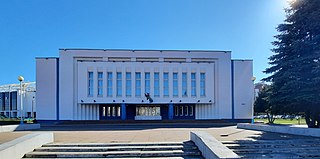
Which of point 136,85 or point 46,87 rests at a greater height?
point 136,85

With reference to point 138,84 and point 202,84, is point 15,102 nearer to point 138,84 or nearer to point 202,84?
point 138,84

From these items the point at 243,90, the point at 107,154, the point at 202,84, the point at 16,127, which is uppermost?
the point at 202,84

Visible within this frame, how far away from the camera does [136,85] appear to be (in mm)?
39719

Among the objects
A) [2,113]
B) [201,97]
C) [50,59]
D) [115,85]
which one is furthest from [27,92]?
[201,97]

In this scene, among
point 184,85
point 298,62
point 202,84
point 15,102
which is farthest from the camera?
point 15,102

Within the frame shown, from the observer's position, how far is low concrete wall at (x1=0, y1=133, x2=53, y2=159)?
8375 mm

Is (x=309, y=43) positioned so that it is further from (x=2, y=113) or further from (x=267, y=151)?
(x=2, y=113)

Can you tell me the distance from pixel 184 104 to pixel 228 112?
6462mm

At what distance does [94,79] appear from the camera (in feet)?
128

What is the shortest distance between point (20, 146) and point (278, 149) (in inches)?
355

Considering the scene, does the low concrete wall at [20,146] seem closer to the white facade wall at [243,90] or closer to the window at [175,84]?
the window at [175,84]

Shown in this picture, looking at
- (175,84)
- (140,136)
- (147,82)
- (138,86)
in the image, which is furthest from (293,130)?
(138,86)

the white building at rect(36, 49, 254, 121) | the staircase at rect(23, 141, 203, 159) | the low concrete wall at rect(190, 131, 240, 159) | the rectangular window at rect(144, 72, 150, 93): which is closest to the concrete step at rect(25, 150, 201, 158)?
the staircase at rect(23, 141, 203, 159)

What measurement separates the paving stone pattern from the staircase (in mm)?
1605
